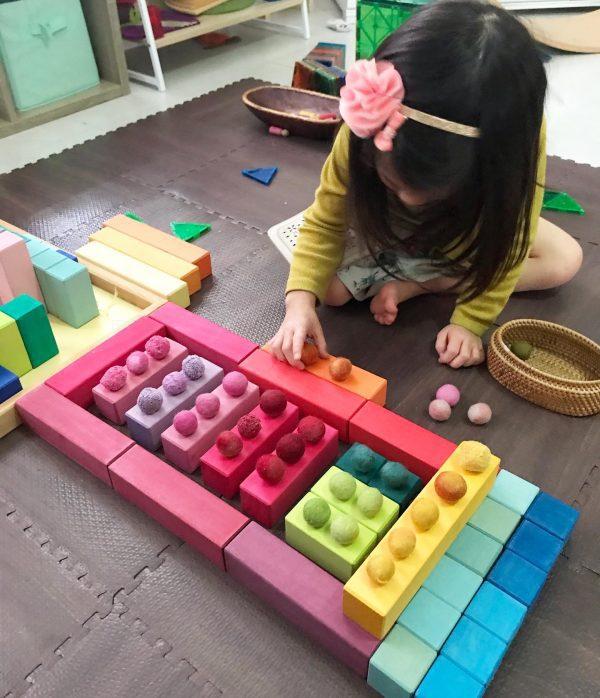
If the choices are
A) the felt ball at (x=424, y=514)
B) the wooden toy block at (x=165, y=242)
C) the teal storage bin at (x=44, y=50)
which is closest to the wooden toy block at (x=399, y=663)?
the felt ball at (x=424, y=514)

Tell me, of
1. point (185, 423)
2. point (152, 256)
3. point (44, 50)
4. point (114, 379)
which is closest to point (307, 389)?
point (185, 423)

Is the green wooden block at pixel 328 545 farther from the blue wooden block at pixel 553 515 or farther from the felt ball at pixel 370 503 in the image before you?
the blue wooden block at pixel 553 515

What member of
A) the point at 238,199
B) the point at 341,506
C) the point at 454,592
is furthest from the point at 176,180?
the point at 454,592

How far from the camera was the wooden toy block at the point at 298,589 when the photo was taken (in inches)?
26.7

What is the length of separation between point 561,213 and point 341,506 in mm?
1059

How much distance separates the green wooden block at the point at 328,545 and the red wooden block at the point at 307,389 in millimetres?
166

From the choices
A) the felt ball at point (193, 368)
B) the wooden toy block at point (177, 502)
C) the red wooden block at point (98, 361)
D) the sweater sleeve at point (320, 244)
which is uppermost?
the sweater sleeve at point (320, 244)

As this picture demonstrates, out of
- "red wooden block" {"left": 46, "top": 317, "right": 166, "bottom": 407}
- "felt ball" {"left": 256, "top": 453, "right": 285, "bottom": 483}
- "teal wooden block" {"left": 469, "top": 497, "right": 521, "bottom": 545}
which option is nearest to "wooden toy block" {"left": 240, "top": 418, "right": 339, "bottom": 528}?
"felt ball" {"left": 256, "top": 453, "right": 285, "bottom": 483}

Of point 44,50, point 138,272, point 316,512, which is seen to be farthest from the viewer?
point 44,50

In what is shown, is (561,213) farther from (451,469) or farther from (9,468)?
(9,468)

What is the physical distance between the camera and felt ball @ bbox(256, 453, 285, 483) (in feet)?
2.62

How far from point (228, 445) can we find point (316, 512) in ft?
0.53

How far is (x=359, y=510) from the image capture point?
0.77 m

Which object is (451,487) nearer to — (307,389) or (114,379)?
(307,389)
